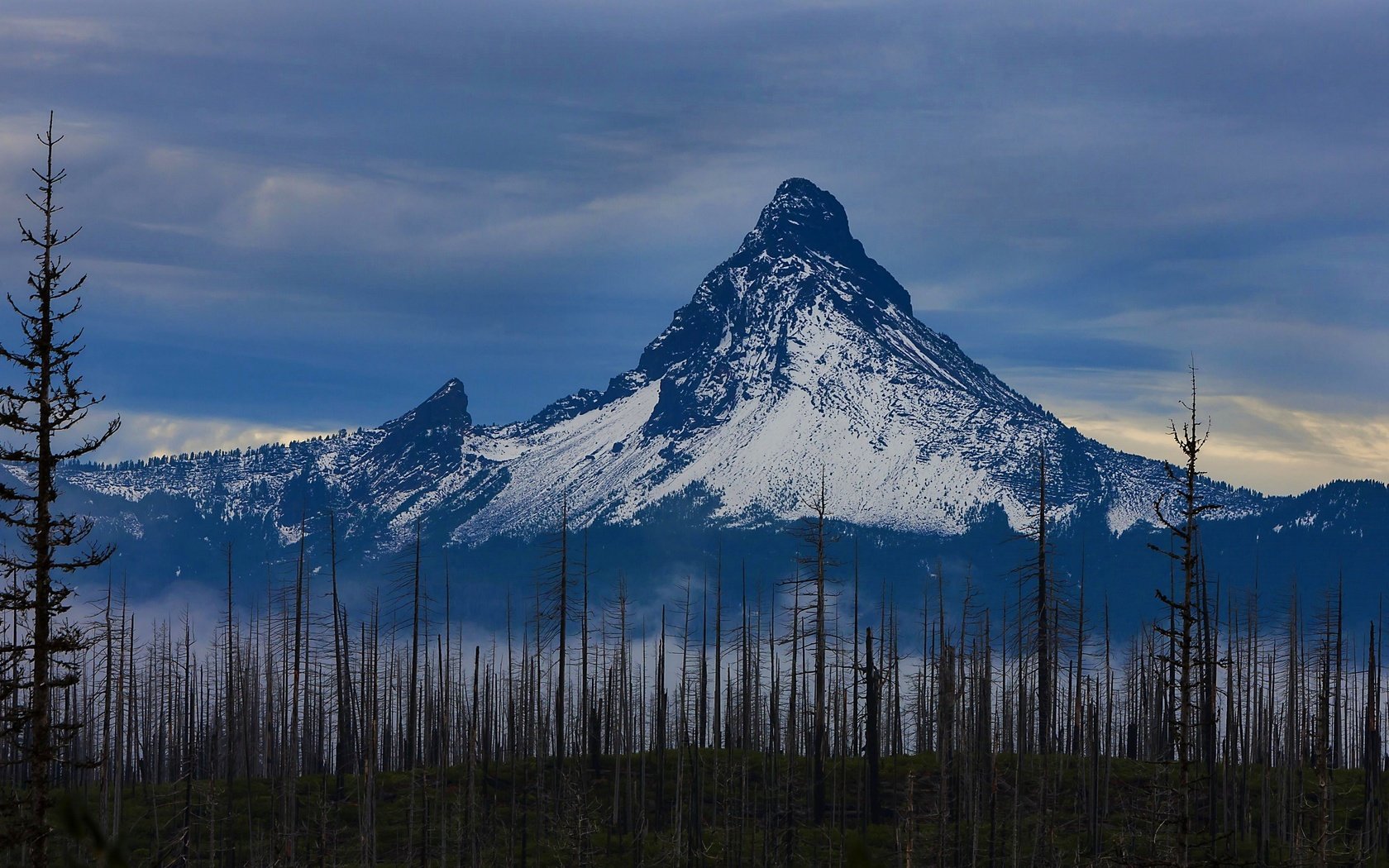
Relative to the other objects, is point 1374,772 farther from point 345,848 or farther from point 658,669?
point 345,848

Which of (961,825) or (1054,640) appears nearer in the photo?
(1054,640)

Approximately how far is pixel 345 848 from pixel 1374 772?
58725 mm

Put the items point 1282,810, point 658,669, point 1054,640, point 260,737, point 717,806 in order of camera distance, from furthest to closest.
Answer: point 260,737, point 658,669, point 717,806, point 1282,810, point 1054,640

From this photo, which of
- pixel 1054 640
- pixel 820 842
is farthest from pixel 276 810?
pixel 1054 640

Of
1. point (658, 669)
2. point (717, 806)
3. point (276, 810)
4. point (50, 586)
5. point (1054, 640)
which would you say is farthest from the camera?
point (658, 669)

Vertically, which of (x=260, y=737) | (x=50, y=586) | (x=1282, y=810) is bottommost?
(x=260, y=737)

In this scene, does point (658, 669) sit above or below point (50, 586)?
below

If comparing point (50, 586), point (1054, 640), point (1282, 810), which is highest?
point (50, 586)

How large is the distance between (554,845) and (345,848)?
40.2ft

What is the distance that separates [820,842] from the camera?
237 feet

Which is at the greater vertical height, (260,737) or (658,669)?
(658,669)

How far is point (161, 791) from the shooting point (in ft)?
284

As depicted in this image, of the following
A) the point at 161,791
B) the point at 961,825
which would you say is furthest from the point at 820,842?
the point at 161,791

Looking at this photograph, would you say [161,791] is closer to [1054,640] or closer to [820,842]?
[820,842]
